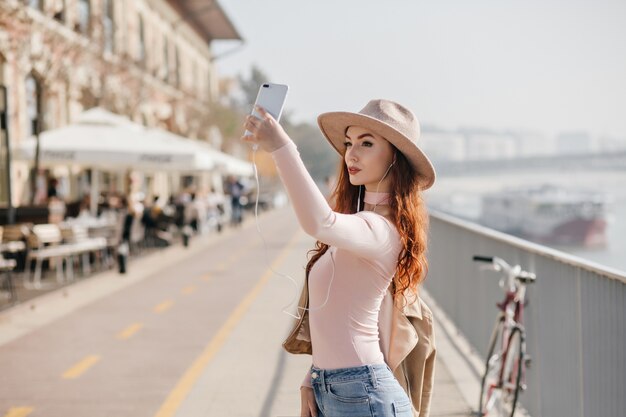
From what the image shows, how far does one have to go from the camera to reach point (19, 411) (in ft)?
22.8

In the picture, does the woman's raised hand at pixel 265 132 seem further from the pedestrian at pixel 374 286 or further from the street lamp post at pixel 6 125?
the street lamp post at pixel 6 125

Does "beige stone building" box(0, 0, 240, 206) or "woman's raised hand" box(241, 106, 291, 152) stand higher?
"beige stone building" box(0, 0, 240, 206)

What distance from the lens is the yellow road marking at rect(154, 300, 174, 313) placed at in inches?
489

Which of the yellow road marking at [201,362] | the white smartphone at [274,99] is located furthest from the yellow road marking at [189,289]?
the white smartphone at [274,99]

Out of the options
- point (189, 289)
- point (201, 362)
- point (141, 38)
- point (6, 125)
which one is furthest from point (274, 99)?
point (141, 38)

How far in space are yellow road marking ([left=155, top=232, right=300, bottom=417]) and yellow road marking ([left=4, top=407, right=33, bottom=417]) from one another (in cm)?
96

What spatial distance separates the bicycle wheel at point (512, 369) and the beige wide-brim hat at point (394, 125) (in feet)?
10.7

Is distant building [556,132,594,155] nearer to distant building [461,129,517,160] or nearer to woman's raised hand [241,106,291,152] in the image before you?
distant building [461,129,517,160]

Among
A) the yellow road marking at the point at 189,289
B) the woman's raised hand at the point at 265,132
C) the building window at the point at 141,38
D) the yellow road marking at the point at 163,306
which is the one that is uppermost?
the building window at the point at 141,38

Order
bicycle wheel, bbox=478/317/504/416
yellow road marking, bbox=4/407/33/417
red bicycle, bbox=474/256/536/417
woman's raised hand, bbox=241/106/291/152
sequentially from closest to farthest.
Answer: woman's raised hand, bbox=241/106/291/152
red bicycle, bbox=474/256/536/417
bicycle wheel, bbox=478/317/504/416
yellow road marking, bbox=4/407/33/417

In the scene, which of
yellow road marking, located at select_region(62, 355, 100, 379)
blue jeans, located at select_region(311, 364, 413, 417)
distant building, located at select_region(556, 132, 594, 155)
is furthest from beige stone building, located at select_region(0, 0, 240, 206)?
distant building, located at select_region(556, 132, 594, 155)

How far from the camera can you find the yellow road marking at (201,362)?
7090 millimetres

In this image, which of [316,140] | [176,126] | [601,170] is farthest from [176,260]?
[316,140]

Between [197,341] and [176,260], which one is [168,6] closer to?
[176,260]
